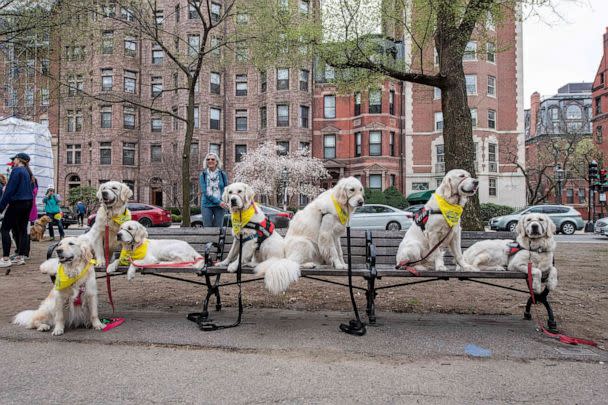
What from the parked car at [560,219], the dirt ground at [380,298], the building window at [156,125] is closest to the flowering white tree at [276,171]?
the building window at [156,125]

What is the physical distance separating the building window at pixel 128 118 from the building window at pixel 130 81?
5.67 feet

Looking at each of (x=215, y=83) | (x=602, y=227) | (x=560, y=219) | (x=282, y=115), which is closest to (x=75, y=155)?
(x=215, y=83)

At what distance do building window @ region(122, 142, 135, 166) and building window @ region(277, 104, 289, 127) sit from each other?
14.2 m

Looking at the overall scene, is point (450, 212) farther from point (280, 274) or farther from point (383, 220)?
point (383, 220)

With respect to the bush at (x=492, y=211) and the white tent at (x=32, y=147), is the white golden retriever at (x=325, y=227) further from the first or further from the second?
the bush at (x=492, y=211)

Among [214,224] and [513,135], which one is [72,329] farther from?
[513,135]

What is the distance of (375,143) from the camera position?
112ft

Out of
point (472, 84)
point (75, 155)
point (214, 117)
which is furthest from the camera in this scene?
point (75, 155)

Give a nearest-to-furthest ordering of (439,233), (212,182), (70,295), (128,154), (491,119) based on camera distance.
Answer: (70,295), (439,233), (212,182), (491,119), (128,154)

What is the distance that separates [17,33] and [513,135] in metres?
36.3

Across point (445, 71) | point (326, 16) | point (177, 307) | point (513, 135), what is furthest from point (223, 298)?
point (513, 135)

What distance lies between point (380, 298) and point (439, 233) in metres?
1.91

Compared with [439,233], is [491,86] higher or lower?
higher

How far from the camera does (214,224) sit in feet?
24.2
